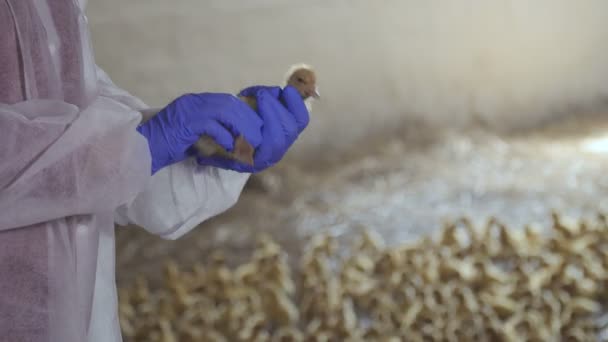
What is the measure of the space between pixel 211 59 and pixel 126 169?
6.92ft

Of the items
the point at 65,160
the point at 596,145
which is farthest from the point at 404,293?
the point at 596,145

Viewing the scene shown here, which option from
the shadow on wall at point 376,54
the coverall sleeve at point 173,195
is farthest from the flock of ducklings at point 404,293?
the shadow on wall at point 376,54

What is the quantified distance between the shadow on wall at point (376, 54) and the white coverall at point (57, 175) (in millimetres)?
1913

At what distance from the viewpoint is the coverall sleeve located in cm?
100

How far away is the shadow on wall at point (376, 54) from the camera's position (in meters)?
2.74

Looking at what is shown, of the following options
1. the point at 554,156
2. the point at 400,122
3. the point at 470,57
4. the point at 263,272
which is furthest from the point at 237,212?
the point at 470,57

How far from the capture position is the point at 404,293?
1740 millimetres

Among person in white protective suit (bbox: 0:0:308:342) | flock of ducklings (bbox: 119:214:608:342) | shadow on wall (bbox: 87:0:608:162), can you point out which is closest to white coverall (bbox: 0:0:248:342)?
person in white protective suit (bbox: 0:0:308:342)

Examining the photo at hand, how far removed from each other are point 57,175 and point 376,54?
2.48 m

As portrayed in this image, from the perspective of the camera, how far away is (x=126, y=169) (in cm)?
77

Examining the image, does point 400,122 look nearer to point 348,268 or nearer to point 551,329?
point 348,268

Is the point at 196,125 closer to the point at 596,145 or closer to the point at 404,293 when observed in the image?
the point at 404,293

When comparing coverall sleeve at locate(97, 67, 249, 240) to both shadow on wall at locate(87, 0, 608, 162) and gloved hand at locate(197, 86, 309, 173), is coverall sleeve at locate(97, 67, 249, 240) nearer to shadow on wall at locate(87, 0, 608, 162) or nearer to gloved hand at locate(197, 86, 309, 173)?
gloved hand at locate(197, 86, 309, 173)

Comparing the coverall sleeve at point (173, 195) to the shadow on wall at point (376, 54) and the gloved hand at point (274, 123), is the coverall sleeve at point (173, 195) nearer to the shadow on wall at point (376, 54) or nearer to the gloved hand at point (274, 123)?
the gloved hand at point (274, 123)
